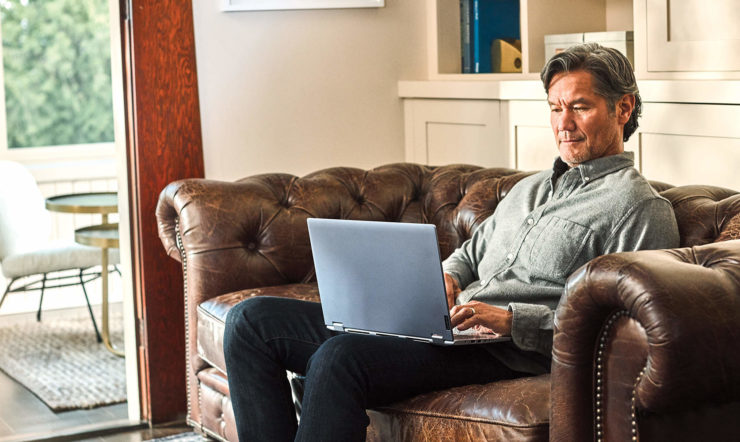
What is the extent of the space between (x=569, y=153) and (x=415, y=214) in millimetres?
923

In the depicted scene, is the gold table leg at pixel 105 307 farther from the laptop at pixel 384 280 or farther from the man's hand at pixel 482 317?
the man's hand at pixel 482 317

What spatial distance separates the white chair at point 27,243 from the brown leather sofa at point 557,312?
1.79 meters

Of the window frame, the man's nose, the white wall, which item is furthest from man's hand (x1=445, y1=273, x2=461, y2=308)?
the window frame

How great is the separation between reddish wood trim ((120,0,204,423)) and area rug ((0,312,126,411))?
45 cm

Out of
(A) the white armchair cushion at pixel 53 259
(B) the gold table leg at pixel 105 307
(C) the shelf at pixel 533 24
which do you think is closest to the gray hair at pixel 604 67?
(C) the shelf at pixel 533 24

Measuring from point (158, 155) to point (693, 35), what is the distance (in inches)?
65.4

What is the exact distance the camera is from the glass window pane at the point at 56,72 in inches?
214

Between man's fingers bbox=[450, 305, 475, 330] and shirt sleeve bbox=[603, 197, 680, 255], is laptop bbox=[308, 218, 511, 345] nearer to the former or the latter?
man's fingers bbox=[450, 305, 475, 330]

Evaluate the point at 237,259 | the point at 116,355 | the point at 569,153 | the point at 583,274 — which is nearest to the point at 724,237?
the point at 569,153

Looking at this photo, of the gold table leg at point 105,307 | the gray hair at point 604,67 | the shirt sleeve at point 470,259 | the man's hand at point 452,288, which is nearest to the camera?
the gray hair at point 604,67

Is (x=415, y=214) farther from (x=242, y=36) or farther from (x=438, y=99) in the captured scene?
(x=242, y=36)

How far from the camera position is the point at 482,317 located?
192cm

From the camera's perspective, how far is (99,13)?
562 centimetres

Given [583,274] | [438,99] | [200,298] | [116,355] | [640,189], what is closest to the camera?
[583,274]
